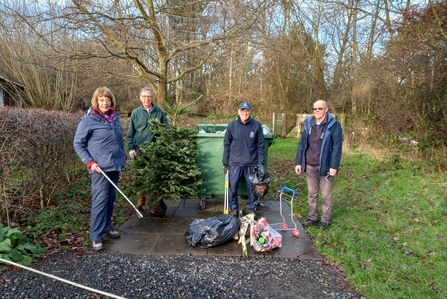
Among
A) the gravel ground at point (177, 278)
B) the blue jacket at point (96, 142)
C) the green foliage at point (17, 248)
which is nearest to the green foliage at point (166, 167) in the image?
the blue jacket at point (96, 142)

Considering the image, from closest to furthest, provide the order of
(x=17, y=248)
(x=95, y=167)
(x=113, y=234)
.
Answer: (x=17, y=248) < (x=95, y=167) < (x=113, y=234)

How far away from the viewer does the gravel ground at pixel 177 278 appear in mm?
2580

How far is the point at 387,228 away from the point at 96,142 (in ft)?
13.1

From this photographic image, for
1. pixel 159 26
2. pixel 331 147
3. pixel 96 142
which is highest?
pixel 159 26

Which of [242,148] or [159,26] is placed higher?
[159,26]

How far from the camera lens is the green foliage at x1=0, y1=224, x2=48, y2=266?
2.88 meters

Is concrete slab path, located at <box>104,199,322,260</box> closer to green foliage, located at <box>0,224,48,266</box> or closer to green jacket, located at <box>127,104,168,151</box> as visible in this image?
green foliage, located at <box>0,224,48,266</box>

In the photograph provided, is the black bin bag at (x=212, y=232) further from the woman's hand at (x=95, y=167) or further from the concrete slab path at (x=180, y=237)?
the woman's hand at (x=95, y=167)

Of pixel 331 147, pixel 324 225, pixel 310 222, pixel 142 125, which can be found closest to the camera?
pixel 331 147

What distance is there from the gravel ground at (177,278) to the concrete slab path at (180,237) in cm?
15

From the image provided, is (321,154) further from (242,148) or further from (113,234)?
(113,234)

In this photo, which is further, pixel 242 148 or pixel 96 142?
pixel 242 148

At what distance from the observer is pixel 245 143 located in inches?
168

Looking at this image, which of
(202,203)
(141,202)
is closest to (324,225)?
(202,203)
